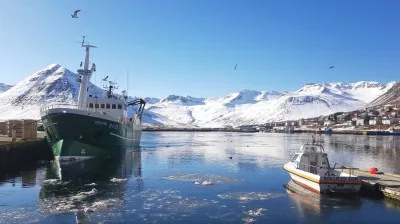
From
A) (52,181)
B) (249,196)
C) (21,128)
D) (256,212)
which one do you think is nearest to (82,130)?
(21,128)

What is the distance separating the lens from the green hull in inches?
2060

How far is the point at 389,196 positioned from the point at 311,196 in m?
5.30

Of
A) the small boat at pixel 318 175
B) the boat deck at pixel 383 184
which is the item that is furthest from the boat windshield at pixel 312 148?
the boat deck at pixel 383 184

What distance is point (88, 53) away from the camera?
210ft

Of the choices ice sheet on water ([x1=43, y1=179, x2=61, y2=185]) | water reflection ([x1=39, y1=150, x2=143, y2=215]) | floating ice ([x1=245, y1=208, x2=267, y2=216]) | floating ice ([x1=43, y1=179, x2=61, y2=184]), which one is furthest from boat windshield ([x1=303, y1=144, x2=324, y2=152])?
floating ice ([x1=43, y1=179, x2=61, y2=184])

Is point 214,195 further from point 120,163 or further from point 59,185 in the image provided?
point 120,163

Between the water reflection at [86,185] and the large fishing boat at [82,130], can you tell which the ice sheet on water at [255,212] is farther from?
the large fishing boat at [82,130]

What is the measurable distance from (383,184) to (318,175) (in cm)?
475

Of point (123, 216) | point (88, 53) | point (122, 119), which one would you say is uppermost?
point (88, 53)

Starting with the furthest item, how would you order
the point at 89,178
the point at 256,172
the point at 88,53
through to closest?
the point at 88,53, the point at 256,172, the point at 89,178

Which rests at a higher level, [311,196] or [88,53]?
[88,53]

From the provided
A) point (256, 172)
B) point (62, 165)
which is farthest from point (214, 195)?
point (62, 165)

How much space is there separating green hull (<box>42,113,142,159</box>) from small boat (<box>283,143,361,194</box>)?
2609 cm

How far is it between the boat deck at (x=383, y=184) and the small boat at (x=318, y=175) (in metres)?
1.41
